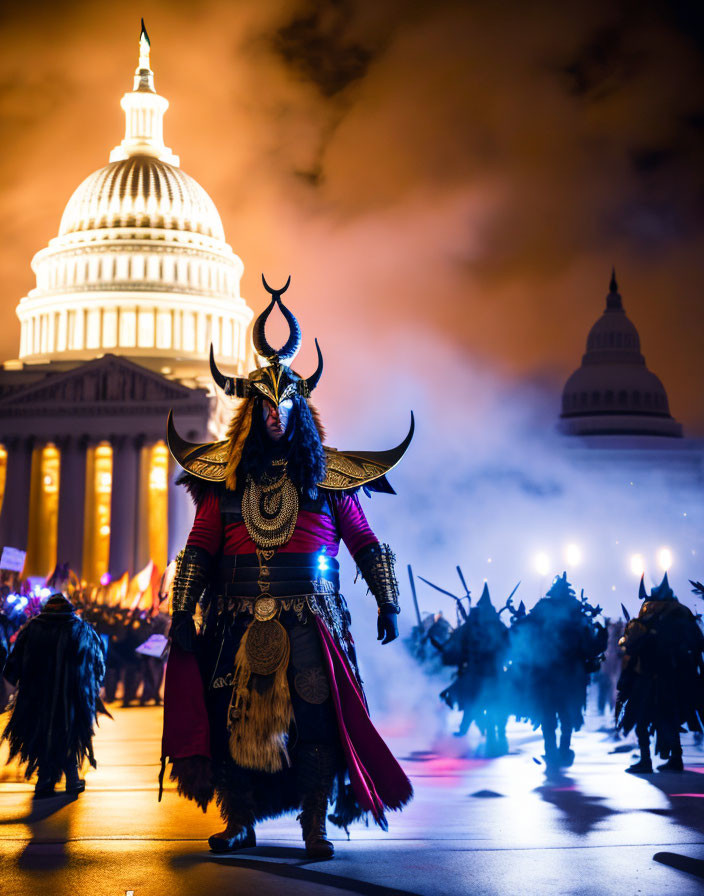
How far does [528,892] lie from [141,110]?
89.4 meters

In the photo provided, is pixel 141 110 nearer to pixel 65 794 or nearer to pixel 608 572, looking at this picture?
pixel 608 572

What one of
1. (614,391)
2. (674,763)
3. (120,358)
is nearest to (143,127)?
(120,358)

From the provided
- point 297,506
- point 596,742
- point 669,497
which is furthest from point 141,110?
point 297,506

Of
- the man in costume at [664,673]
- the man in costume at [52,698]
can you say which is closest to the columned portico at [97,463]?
the man in costume at [664,673]

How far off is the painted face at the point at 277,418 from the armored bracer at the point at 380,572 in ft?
2.73

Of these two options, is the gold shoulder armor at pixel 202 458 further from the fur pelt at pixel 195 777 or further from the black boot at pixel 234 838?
the black boot at pixel 234 838

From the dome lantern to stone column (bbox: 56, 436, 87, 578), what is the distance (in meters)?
25.3

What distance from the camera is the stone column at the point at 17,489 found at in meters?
72.9

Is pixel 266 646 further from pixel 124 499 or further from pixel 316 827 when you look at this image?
pixel 124 499

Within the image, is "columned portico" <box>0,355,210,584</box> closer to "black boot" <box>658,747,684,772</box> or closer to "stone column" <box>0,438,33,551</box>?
"stone column" <box>0,438,33,551</box>

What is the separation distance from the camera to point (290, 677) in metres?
7.77

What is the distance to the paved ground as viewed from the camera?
21.5 feet

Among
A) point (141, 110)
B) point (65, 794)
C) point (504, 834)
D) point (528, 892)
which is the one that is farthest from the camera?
point (141, 110)

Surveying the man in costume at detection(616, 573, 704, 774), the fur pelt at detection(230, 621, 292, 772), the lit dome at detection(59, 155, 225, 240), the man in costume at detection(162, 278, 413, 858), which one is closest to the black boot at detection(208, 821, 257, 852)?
the man in costume at detection(162, 278, 413, 858)
